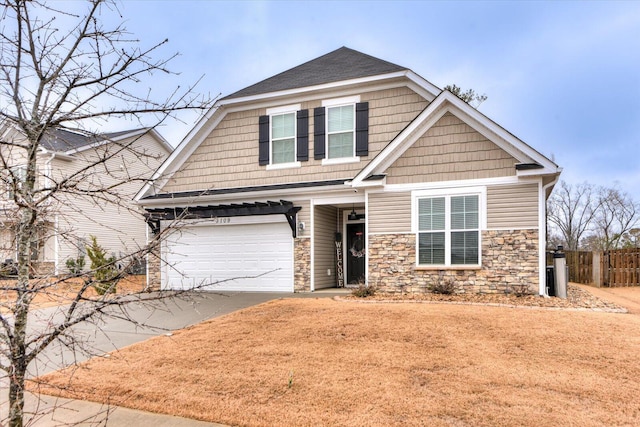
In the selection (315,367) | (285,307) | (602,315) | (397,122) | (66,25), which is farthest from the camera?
(397,122)

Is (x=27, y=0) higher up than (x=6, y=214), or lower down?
higher up

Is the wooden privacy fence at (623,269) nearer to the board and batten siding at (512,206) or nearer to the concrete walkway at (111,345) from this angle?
the board and batten siding at (512,206)

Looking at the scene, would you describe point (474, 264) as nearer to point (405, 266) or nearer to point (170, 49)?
point (405, 266)

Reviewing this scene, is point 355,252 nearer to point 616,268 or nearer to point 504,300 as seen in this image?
point 504,300

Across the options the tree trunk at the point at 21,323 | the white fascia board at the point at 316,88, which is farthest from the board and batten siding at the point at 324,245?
the tree trunk at the point at 21,323

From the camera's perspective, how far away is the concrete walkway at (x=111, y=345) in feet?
11.7

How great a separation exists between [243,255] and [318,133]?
178 inches

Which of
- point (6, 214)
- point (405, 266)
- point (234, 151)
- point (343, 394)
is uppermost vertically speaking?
point (234, 151)

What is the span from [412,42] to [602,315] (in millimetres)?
16169

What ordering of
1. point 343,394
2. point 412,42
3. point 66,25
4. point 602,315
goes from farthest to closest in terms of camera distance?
point 412,42 < point 602,315 < point 343,394 < point 66,25

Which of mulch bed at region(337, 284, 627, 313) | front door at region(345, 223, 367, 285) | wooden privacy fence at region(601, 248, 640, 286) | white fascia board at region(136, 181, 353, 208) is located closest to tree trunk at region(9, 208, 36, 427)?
mulch bed at region(337, 284, 627, 313)

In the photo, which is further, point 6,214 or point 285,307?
point 285,307

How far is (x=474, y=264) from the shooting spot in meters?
9.82

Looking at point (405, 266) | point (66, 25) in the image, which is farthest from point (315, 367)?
point (405, 266)
